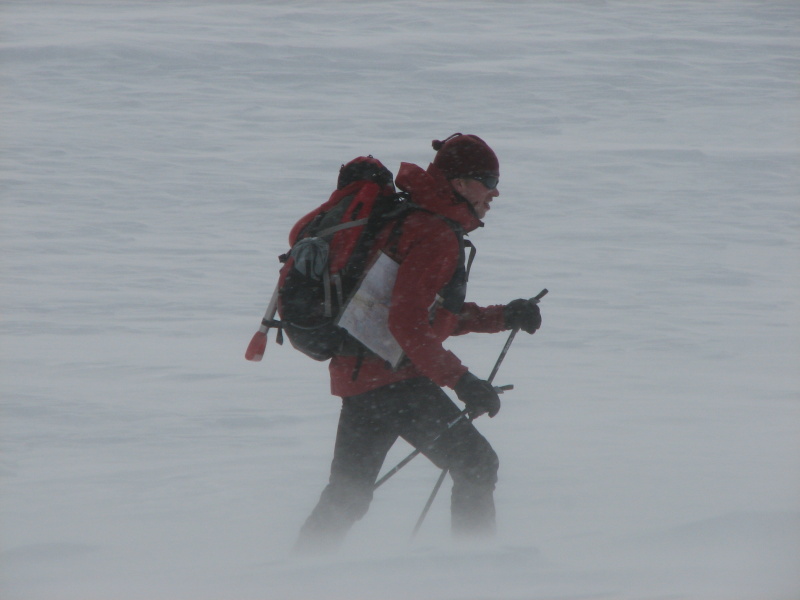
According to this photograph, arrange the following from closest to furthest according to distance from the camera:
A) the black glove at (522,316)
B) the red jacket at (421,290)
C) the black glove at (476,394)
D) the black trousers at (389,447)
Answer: the red jacket at (421,290)
the black glove at (476,394)
the black trousers at (389,447)
the black glove at (522,316)

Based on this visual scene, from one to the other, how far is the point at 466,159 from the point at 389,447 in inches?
36.0

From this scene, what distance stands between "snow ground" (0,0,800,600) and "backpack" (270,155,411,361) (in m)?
0.72

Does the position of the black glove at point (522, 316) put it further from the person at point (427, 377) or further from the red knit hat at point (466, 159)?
the red knit hat at point (466, 159)

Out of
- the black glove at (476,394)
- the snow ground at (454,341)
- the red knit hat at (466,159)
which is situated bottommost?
the snow ground at (454,341)

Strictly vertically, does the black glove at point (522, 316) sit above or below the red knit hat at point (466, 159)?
below

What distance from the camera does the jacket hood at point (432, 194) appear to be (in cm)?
282

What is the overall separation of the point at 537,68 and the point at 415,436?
15.7m

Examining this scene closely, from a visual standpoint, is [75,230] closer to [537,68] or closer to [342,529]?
[342,529]

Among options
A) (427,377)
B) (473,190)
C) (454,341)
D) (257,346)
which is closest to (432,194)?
(473,190)

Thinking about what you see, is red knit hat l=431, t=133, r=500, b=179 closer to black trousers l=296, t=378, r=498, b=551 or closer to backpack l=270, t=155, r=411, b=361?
backpack l=270, t=155, r=411, b=361

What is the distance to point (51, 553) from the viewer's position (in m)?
3.18

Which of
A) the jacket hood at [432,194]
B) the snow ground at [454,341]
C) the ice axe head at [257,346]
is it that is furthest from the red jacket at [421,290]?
the snow ground at [454,341]

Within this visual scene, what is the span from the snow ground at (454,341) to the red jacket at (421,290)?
613 millimetres

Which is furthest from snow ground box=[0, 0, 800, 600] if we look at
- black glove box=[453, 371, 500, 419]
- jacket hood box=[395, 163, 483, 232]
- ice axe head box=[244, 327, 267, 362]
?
jacket hood box=[395, 163, 483, 232]
